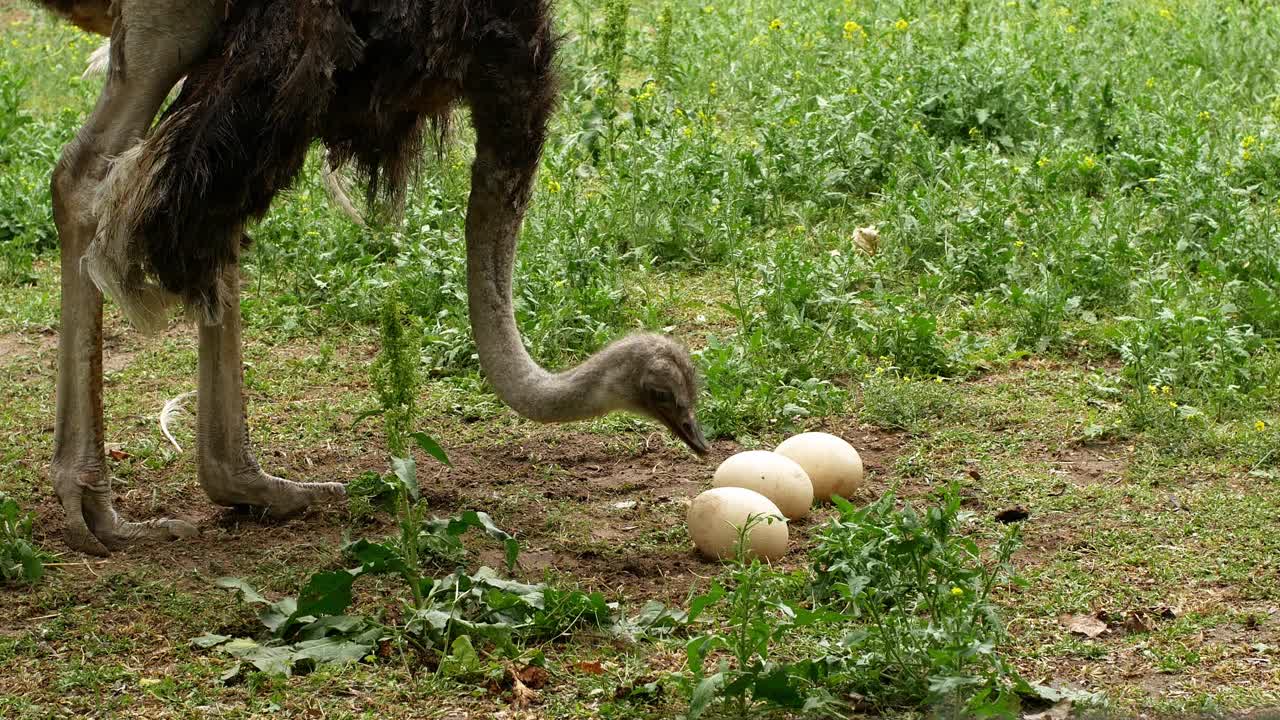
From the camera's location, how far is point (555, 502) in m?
5.56

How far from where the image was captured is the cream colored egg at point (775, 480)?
199 inches

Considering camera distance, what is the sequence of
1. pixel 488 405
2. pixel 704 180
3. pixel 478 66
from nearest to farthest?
pixel 478 66 < pixel 488 405 < pixel 704 180

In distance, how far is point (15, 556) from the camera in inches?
187

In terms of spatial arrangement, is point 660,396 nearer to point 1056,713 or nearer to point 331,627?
point 331,627

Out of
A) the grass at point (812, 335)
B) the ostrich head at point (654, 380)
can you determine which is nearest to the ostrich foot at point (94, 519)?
the grass at point (812, 335)

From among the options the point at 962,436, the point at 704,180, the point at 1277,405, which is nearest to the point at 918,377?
the point at 962,436

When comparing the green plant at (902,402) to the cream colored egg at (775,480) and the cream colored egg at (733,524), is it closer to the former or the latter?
the cream colored egg at (775,480)

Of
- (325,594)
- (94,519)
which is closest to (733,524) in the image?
(325,594)

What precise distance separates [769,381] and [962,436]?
0.79 m

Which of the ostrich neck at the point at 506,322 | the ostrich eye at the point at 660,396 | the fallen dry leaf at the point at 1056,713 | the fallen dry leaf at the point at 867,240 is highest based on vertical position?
the fallen dry leaf at the point at 867,240

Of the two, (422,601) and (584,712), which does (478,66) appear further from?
(584,712)

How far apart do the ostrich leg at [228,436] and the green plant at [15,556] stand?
2.22 ft

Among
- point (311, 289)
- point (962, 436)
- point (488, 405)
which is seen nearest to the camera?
point (962, 436)

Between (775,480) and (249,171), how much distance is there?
188 centimetres
